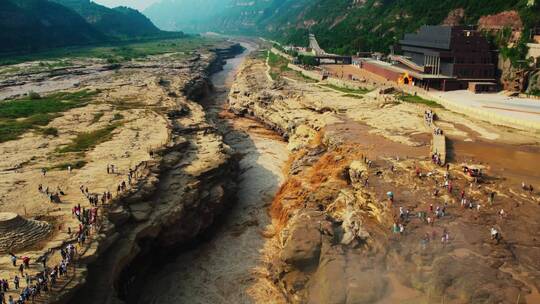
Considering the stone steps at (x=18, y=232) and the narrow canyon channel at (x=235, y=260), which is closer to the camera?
the stone steps at (x=18, y=232)

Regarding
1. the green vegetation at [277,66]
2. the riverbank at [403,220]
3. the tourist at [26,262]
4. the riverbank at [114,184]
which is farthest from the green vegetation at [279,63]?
the tourist at [26,262]

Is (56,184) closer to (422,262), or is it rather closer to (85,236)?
(85,236)

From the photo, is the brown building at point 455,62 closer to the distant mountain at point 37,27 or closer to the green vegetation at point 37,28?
the green vegetation at point 37,28

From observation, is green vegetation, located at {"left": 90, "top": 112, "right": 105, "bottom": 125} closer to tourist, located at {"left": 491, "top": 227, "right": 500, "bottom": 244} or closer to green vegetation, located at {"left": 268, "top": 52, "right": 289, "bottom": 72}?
tourist, located at {"left": 491, "top": 227, "right": 500, "bottom": 244}

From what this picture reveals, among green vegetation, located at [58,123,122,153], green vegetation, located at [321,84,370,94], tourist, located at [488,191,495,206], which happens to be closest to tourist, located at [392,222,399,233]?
tourist, located at [488,191,495,206]

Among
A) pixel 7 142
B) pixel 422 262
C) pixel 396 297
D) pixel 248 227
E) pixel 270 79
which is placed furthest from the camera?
pixel 270 79

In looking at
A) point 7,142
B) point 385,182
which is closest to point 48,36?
point 7,142

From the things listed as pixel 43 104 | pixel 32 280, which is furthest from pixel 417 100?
pixel 32 280
